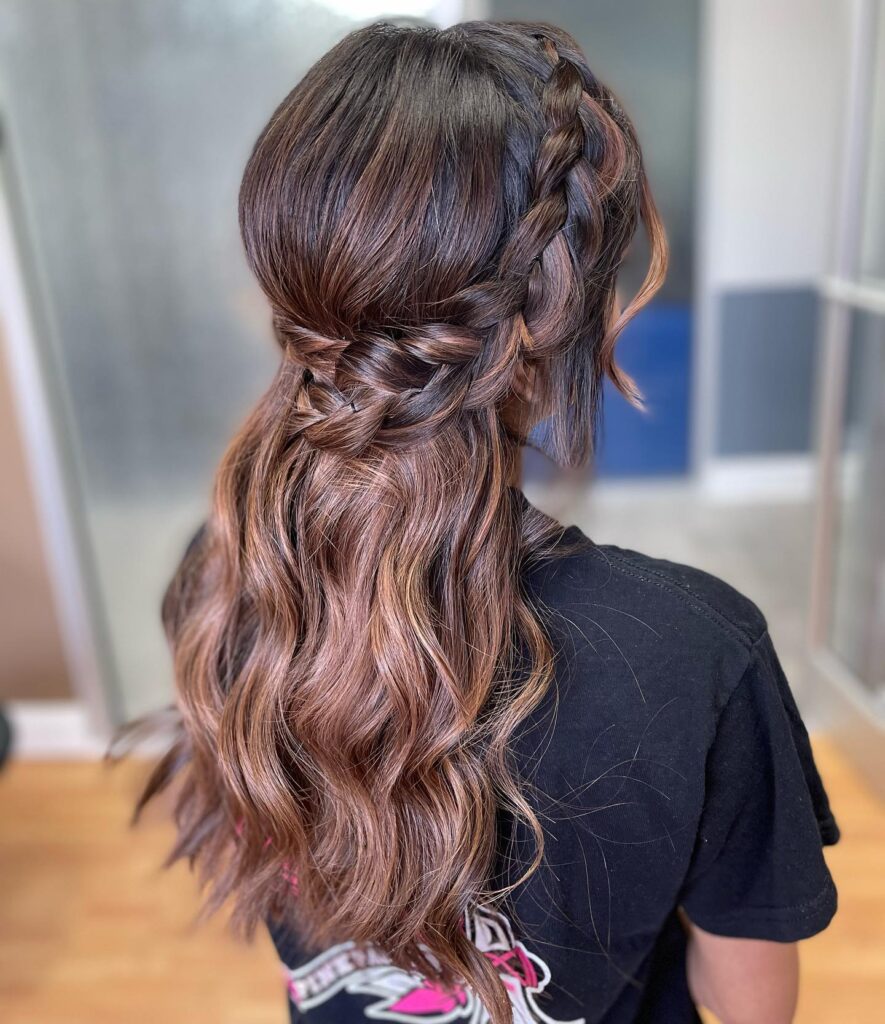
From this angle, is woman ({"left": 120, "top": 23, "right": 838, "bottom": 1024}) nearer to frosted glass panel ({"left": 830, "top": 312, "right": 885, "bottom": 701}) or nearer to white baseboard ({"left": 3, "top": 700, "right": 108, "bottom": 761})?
frosted glass panel ({"left": 830, "top": 312, "right": 885, "bottom": 701})

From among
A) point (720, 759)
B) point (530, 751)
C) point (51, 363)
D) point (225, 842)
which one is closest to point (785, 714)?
point (720, 759)

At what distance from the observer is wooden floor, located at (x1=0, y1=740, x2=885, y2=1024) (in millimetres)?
1390

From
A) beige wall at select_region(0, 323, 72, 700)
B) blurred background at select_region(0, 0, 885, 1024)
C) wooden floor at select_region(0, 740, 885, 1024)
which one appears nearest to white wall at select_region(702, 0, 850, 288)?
blurred background at select_region(0, 0, 885, 1024)

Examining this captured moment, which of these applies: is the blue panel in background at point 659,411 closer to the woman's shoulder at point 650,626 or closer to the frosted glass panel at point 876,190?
the frosted glass panel at point 876,190

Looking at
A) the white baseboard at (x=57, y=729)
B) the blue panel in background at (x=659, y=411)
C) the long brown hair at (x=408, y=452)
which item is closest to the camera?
the long brown hair at (x=408, y=452)

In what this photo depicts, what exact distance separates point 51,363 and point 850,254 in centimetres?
160

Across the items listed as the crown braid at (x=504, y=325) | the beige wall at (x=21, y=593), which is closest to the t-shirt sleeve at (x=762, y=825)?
the crown braid at (x=504, y=325)

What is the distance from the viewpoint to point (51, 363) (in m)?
1.80

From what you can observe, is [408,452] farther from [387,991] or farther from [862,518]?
[862,518]

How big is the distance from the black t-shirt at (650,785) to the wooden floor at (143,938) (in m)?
0.88

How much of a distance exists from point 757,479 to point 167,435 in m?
1.72

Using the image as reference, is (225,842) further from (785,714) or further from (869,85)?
(869,85)

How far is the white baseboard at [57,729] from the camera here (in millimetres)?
2066

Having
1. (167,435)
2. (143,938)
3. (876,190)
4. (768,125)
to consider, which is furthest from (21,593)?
(768,125)
